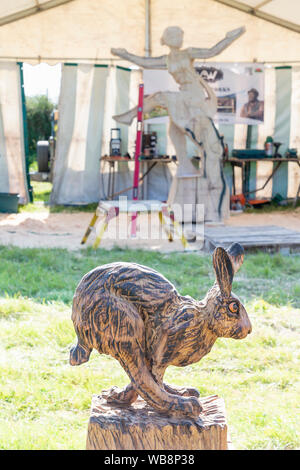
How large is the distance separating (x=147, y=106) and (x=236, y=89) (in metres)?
2.96

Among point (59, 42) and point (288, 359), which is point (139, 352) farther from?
point (59, 42)

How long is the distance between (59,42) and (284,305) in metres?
6.76

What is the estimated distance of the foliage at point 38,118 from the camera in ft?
52.9

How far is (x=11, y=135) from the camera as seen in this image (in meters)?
9.15


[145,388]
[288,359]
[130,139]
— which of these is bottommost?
[288,359]

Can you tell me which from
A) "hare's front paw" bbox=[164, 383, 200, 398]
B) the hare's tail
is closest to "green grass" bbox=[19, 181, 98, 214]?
"hare's front paw" bbox=[164, 383, 200, 398]

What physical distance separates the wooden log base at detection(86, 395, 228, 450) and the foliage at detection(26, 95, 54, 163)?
15.3 m

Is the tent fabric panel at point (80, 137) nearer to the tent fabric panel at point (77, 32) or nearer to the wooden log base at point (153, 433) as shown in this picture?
the tent fabric panel at point (77, 32)

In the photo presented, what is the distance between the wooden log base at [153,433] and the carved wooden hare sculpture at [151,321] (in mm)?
42

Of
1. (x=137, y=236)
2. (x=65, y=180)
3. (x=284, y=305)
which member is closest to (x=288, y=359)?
(x=284, y=305)

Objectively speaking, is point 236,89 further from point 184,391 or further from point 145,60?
point 184,391

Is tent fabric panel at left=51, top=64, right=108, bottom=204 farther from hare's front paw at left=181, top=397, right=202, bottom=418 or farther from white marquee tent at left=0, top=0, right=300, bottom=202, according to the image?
hare's front paw at left=181, top=397, right=202, bottom=418

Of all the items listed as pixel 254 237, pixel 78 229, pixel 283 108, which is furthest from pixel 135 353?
A: pixel 283 108

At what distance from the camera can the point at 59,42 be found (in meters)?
9.05
